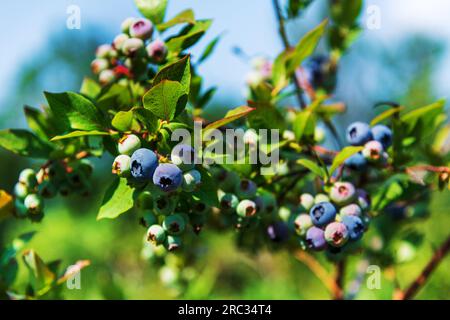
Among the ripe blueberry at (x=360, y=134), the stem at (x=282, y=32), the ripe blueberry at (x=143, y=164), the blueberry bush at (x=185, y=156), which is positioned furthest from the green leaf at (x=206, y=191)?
the stem at (x=282, y=32)

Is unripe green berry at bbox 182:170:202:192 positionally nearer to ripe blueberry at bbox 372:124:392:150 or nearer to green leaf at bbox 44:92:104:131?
green leaf at bbox 44:92:104:131

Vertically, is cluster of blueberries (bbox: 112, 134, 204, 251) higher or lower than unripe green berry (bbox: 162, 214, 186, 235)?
higher

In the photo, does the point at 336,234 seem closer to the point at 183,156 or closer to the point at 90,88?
the point at 183,156

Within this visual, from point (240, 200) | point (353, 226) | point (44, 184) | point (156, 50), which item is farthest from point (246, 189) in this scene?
point (44, 184)

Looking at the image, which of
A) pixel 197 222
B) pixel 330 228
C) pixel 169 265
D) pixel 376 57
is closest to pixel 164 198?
pixel 197 222

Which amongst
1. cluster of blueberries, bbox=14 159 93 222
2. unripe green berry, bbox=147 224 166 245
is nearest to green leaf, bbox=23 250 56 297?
cluster of blueberries, bbox=14 159 93 222

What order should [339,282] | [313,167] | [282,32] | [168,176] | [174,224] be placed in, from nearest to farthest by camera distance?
[168,176]
[174,224]
[313,167]
[282,32]
[339,282]
